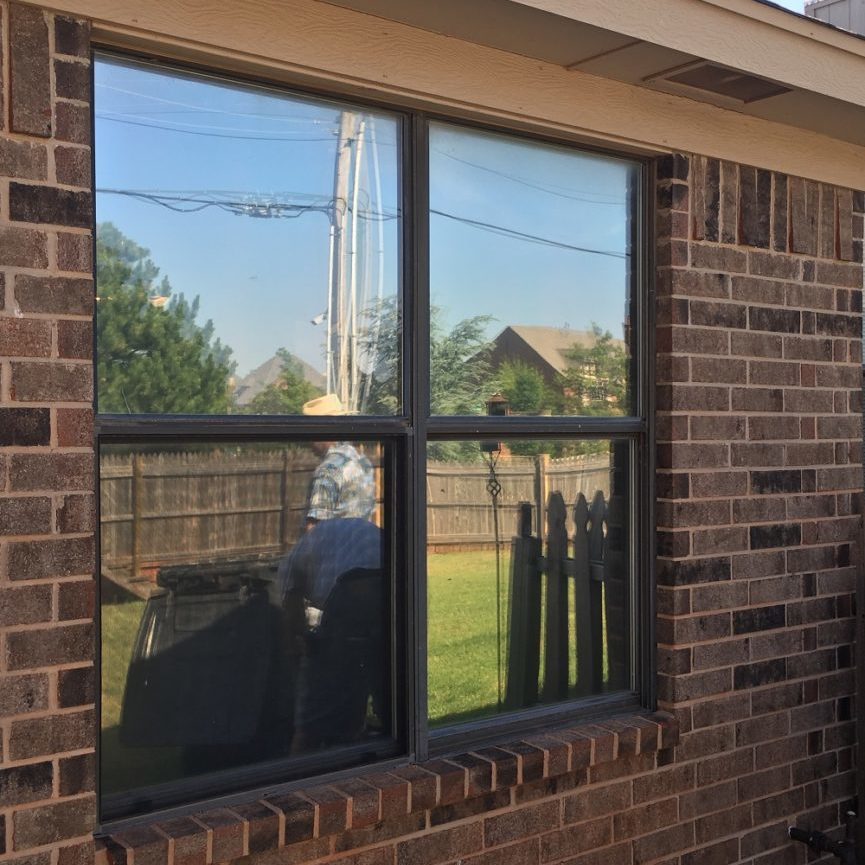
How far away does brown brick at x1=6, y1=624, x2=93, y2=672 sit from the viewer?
8.25 feet

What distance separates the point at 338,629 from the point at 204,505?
1.89ft

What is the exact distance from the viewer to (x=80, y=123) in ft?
8.57

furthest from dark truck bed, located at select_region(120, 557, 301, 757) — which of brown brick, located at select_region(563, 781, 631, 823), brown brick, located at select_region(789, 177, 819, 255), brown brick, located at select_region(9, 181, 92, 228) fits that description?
brown brick, located at select_region(789, 177, 819, 255)

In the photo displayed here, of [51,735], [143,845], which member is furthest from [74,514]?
[143,845]

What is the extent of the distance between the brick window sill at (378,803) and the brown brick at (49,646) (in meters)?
0.48

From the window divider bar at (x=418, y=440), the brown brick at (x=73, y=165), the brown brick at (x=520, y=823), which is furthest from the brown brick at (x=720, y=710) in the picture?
the brown brick at (x=73, y=165)

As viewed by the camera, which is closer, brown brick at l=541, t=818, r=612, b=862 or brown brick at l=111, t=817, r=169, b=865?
brown brick at l=111, t=817, r=169, b=865

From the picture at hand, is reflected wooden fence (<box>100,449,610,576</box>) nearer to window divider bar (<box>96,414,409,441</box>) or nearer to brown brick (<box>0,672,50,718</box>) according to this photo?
window divider bar (<box>96,414,409,441</box>)

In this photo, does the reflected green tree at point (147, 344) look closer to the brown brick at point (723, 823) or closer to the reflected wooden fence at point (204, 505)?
the reflected wooden fence at point (204, 505)

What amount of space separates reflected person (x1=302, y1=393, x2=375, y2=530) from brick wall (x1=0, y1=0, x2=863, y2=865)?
0.70 metres

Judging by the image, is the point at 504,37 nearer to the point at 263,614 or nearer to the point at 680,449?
the point at 680,449

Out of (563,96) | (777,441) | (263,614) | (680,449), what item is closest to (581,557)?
(680,449)

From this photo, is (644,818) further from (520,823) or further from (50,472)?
(50,472)

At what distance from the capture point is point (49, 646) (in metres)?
2.56
